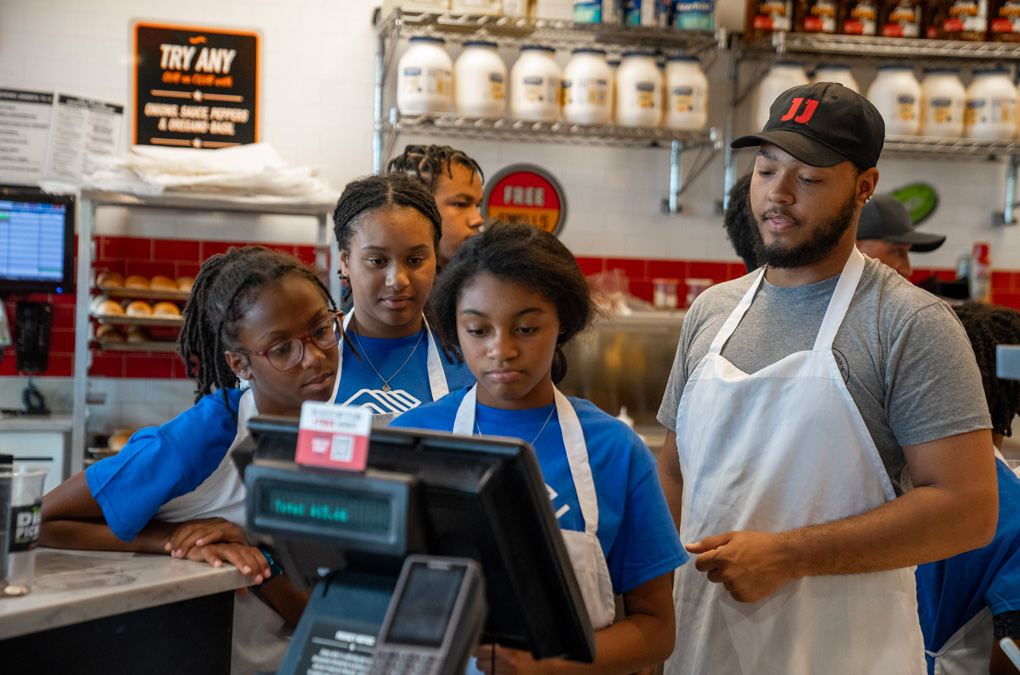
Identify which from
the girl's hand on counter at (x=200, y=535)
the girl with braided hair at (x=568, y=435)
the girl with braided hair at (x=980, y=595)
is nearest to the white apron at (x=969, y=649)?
the girl with braided hair at (x=980, y=595)

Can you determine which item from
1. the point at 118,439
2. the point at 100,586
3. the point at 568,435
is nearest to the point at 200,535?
the point at 100,586

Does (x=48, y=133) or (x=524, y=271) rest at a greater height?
(x=48, y=133)

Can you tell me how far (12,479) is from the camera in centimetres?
117

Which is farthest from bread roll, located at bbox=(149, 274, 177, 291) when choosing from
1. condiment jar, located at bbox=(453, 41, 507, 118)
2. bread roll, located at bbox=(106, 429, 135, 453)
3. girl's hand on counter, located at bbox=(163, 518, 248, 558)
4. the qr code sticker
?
the qr code sticker

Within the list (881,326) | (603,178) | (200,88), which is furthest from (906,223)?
(200,88)

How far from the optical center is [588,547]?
47.0 inches

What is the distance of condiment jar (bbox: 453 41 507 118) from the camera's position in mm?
3748

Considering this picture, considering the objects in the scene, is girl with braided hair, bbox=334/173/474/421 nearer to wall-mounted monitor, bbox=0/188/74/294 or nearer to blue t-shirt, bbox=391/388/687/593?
blue t-shirt, bbox=391/388/687/593

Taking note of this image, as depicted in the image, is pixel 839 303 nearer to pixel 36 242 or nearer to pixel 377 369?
pixel 377 369

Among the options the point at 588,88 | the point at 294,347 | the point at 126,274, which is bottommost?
the point at 294,347

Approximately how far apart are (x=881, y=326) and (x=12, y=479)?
1.29m

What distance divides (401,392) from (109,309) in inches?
92.5

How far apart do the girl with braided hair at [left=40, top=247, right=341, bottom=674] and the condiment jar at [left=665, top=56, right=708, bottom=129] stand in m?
2.66

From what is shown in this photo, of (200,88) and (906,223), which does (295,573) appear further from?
(200,88)
